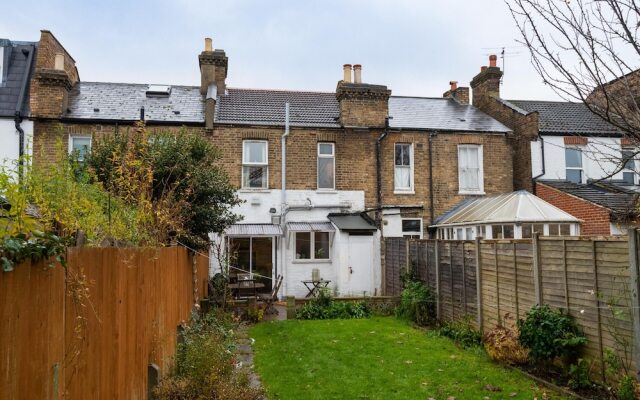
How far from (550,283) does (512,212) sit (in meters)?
7.31

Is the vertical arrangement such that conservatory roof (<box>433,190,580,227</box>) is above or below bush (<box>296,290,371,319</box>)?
above

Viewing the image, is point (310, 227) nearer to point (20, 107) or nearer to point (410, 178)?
point (410, 178)

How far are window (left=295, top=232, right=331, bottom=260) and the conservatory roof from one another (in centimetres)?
465

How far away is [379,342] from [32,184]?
8478 mm

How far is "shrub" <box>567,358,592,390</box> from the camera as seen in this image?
7.50 meters

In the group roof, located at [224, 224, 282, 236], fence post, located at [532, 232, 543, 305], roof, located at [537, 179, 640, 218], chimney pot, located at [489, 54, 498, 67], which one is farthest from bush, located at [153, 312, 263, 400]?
chimney pot, located at [489, 54, 498, 67]

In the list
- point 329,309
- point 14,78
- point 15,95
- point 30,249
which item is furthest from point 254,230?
point 30,249

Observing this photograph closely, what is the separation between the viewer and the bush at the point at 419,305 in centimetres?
1338

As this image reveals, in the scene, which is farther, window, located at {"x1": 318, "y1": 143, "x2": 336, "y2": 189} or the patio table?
window, located at {"x1": 318, "y1": 143, "x2": 336, "y2": 189}

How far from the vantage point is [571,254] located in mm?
8125

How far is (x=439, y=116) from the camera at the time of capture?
21.5 metres

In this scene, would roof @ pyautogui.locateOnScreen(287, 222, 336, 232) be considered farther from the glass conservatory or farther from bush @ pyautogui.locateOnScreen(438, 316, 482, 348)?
bush @ pyautogui.locateOnScreen(438, 316, 482, 348)

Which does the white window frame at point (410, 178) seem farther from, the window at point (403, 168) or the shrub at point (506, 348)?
the shrub at point (506, 348)

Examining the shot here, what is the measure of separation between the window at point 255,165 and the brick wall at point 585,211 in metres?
10.8
